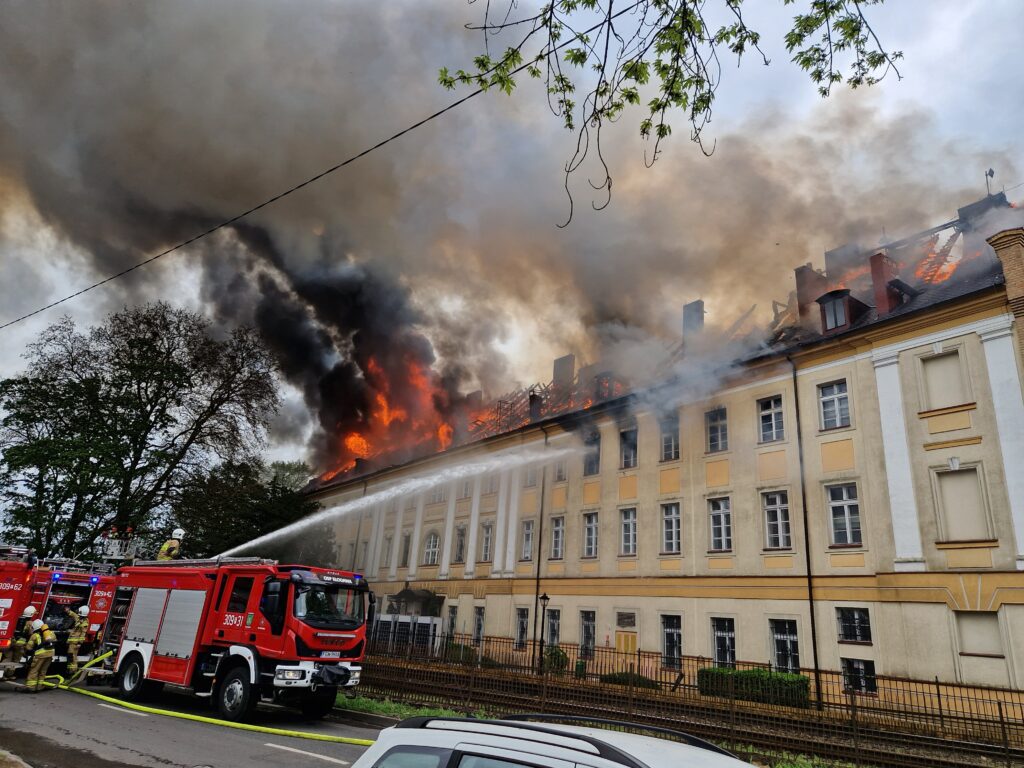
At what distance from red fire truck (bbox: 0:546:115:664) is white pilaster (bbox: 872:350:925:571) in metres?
21.6

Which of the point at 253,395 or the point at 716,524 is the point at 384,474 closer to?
the point at 253,395

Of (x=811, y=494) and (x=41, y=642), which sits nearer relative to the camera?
(x=41, y=642)

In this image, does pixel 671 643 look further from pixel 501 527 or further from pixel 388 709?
pixel 388 709

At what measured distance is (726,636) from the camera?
2219 cm

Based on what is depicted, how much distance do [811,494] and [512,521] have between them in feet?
50.4

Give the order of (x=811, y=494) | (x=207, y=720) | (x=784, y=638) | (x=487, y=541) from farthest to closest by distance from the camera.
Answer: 1. (x=487, y=541)
2. (x=811, y=494)
3. (x=784, y=638)
4. (x=207, y=720)

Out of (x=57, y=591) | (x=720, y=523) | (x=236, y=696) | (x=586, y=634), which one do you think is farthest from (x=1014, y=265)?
(x=57, y=591)

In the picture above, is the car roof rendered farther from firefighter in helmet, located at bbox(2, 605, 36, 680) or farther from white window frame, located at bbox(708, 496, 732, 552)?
white window frame, located at bbox(708, 496, 732, 552)

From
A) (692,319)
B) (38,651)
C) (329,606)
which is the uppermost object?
(692,319)

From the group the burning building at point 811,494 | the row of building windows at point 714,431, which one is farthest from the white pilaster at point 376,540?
the row of building windows at point 714,431

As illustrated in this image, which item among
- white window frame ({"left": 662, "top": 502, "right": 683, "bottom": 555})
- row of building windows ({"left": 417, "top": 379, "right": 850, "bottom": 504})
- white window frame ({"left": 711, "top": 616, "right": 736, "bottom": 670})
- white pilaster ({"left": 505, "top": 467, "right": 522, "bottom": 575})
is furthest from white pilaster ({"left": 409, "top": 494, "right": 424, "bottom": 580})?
white window frame ({"left": 711, "top": 616, "right": 736, "bottom": 670})

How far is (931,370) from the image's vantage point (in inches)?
792

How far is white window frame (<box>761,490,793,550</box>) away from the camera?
2183cm

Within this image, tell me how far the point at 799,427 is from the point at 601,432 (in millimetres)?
9192
